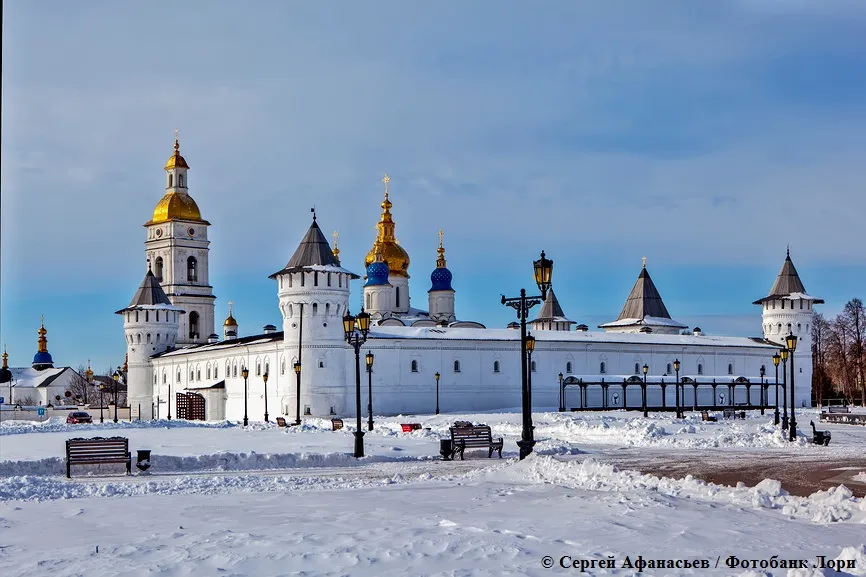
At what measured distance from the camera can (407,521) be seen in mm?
11289

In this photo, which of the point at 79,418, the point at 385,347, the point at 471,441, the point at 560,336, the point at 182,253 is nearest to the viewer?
the point at 471,441

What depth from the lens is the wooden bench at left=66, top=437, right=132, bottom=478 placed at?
63.0 feet

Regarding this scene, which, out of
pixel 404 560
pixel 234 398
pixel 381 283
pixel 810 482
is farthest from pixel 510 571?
pixel 381 283

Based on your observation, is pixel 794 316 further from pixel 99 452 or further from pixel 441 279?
pixel 99 452

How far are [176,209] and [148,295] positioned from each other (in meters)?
11.5

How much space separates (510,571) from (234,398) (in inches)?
2162

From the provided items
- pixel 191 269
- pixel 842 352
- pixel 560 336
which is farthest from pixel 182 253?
pixel 842 352

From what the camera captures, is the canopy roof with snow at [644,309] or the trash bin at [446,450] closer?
the trash bin at [446,450]

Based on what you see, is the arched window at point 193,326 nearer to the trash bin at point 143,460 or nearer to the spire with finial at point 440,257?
the spire with finial at point 440,257

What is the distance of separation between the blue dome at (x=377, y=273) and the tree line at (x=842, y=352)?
2974 centimetres

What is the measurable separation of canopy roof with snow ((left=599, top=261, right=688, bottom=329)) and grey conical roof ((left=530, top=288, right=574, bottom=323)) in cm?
391

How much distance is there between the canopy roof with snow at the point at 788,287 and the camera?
72.8 metres

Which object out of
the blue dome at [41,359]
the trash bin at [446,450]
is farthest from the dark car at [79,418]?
the blue dome at [41,359]

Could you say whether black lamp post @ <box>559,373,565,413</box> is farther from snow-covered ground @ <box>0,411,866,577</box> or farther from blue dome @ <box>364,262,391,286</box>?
snow-covered ground @ <box>0,411,866,577</box>
